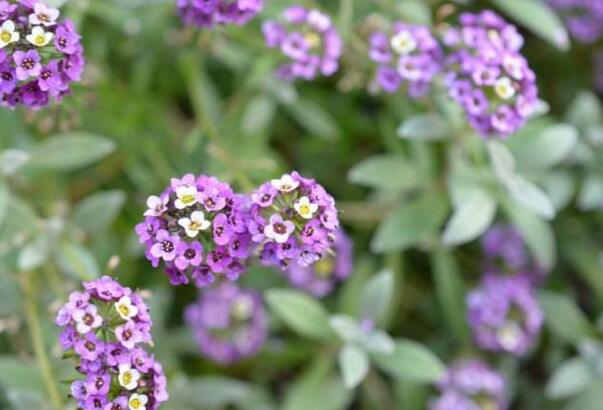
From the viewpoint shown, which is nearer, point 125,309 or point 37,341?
point 125,309

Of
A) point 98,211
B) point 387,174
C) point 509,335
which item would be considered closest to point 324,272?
point 387,174

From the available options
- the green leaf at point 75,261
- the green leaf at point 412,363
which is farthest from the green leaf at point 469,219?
the green leaf at point 75,261

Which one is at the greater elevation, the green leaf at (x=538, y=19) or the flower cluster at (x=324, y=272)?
the green leaf at (x=538, y=19)

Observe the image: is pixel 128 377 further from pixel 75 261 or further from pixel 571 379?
pixel 571 379

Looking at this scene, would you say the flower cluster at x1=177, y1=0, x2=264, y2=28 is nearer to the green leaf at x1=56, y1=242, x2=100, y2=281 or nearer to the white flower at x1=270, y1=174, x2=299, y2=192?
the white flower at x1=270, y1=174, x2=299, y2=192

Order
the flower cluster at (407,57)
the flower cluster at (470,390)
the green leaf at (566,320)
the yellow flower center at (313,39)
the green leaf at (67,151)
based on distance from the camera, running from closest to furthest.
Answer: the flower cluster at (407,57) < the yellow flower center at (313,39) < the green leaf at (67,151) < the flower cluster at (470,390) < the green leaf at (566,320)

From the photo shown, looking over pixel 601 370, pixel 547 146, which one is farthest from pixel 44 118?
pixel 601 370

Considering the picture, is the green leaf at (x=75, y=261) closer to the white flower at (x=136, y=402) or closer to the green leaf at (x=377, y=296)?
the white flower at (x=136, y=402)
